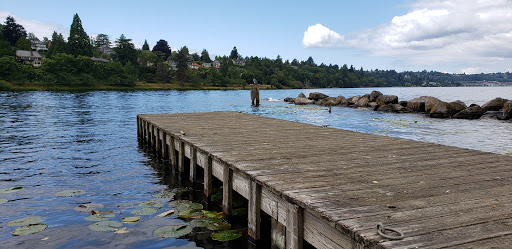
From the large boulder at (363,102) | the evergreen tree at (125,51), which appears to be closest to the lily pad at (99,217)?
the large boulder at (363,102)

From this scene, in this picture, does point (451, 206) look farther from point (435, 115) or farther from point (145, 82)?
point (145, 82)

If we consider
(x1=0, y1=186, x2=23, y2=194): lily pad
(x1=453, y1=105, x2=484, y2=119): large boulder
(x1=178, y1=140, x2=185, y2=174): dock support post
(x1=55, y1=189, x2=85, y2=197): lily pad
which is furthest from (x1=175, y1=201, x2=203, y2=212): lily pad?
(x1=453, y1=105, x2=484, y2=119): large boulder

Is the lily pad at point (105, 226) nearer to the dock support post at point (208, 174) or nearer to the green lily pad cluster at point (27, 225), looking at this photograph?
the green lily pad cluster at point (27, 225)

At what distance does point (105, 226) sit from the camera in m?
6.38

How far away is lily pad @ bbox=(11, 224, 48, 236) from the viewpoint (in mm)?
6133

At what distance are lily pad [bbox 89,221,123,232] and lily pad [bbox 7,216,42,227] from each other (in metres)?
1.23

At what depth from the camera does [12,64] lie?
8775cm

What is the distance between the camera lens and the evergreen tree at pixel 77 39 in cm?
12350

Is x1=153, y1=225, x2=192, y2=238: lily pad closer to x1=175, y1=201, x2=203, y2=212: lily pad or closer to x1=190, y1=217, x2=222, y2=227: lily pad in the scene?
x1=190, y1=217, x2=222, y2=227: lily pad

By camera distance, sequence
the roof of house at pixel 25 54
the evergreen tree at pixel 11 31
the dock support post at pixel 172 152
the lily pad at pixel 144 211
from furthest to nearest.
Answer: the evergreen tree at pixel 11 31, the roof of house at pixel 25 54, the dock support post at pixel 172 152, the lily pad at pixel 144 211

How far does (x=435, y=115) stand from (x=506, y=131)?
30.3 ft

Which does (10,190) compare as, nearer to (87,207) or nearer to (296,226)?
(87,207)

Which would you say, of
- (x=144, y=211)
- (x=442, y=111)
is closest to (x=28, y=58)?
(x=442, y=111)

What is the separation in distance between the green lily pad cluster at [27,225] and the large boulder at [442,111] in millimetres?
31219
